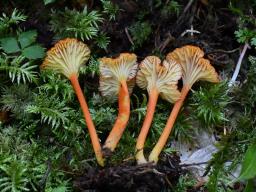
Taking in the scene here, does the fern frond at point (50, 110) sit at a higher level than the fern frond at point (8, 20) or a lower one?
lower

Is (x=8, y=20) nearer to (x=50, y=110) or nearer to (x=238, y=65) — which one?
(x=50, y=110)

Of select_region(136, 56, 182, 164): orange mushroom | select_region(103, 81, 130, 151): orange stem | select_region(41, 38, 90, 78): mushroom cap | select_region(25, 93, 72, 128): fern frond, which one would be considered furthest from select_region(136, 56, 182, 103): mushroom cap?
select_region(25, 93, 72, 128): fern frond

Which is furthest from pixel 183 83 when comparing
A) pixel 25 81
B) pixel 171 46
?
pixel 25 81

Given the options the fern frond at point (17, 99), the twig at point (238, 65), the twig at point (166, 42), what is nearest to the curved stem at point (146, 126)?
the twig at point (166, 42)

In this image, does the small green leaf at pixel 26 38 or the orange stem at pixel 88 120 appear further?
the small green leaf at pixel 26 38

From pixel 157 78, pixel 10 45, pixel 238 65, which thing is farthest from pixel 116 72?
pixel 238 65

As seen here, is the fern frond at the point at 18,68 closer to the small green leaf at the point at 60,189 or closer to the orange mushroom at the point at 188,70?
the small green leaf at the point at 60,189

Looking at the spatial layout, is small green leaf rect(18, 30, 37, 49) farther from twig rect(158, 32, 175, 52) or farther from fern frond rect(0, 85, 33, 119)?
twig rect(158, 32, 175, 52)
